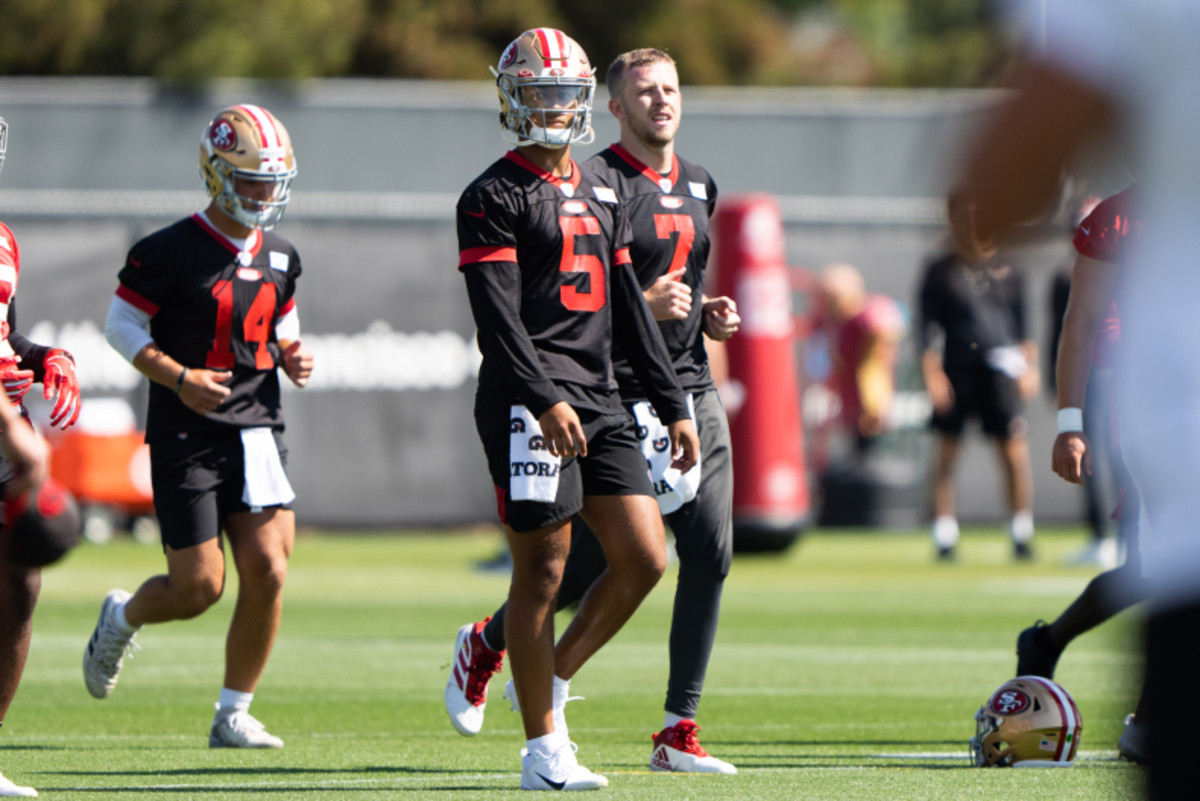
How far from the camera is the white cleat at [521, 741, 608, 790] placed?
5.45m

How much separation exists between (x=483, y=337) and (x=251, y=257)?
178 centimetres

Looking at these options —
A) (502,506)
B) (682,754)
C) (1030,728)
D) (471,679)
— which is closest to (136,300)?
(471,679)

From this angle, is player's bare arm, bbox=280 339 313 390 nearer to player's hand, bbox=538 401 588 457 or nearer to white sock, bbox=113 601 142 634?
white sock, bbox=113 601 142 634

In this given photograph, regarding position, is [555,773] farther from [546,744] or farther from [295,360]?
[295,360]

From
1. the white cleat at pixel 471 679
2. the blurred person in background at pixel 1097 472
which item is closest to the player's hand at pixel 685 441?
the white cleat at pixel 471 679

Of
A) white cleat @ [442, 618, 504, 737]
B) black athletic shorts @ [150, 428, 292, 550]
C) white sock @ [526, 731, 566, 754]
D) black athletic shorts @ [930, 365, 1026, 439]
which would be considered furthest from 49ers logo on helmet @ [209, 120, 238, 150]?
black athletic shorts @ [930, 365, 1026, 439]

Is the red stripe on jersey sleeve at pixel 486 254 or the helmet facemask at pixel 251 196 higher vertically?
the helmet facemask at pixel 251 196

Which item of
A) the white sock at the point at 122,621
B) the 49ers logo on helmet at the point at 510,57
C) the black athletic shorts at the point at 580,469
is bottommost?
the white sock at the point at 122,621

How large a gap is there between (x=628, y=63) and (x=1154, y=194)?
12.9 feet

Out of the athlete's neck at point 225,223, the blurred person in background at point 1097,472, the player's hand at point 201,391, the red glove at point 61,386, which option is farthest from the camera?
the blurred person in background at point 1097,472

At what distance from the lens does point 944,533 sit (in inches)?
606

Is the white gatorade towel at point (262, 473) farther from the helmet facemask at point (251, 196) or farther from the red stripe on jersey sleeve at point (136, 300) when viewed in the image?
the helmet facemask at point (251, 196)

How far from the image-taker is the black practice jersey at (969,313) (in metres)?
14.8

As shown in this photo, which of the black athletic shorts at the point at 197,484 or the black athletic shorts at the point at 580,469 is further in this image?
the black athletic shorts at the point at 197,484
